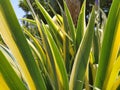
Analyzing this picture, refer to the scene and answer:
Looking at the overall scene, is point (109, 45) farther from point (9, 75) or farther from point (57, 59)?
point (9, 75)

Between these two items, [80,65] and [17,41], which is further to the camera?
[80,65]

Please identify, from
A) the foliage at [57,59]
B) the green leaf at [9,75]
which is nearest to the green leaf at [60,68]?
the foliage at [57,59]

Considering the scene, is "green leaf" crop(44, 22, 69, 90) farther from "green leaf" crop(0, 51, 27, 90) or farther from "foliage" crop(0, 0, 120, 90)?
"green leaf" crop(0, 51, 27, 90)

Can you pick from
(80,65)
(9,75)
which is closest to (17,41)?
(9,75)

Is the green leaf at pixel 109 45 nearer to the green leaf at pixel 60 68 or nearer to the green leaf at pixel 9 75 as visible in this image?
the green leaf at pixel 60 68

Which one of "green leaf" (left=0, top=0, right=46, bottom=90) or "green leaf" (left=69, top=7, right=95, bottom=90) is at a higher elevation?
"green leaf" (left=0, top=0, right=46, bottom=90)

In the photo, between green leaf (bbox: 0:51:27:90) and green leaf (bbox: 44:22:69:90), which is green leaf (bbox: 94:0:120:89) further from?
green leaf (bbox: 0:51:27:90)

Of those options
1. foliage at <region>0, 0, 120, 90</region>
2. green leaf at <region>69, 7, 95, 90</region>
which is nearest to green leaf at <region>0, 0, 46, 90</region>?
foliage at <region>0, 0, 120, 90</region>

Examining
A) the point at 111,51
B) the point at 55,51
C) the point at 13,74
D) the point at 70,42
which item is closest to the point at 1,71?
the point at 13,74

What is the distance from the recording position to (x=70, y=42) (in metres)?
1.28

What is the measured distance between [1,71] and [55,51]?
151 millimetres

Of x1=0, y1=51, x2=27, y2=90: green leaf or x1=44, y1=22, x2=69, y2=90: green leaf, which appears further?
x1=44, y1=22, x2=69, y2=90: green leaf

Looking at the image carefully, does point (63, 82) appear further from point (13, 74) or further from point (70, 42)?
point (70, 42)

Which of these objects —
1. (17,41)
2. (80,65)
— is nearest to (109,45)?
(80,65)
